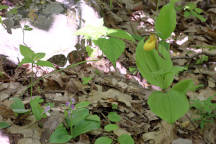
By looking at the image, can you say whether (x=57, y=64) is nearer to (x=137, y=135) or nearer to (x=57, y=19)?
(x=57, y=19)

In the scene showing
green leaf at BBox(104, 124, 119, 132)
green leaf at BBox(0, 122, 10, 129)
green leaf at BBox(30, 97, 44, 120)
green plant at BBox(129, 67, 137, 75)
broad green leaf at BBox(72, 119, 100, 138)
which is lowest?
green leaf at BBox(104, 124, 119, 132)

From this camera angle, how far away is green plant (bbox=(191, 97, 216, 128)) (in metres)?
1.37

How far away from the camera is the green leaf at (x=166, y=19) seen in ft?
3.69

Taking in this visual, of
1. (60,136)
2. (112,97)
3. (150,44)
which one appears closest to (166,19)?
(150,44)

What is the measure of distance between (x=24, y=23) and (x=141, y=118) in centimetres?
140

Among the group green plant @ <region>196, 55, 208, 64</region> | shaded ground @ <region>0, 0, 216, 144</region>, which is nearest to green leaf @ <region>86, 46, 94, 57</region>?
shaded ground @ <region>0, 0, 216, 144</region>

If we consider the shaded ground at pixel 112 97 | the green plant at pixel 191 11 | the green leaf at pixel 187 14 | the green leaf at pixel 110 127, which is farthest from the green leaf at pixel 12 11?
the green leaf at pixel 187 14

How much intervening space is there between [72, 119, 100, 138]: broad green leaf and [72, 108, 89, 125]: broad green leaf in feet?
0.08

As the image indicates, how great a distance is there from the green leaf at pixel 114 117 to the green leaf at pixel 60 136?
31 centimetres

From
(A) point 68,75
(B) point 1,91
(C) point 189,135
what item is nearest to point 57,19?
(A) point 68,75

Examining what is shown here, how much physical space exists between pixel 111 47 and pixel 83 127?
0.48 meters

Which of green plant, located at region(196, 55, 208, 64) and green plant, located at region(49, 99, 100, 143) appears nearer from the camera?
green plant, located at region(49, 99, 100, 143)

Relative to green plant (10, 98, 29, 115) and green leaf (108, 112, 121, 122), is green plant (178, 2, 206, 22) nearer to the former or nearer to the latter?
green leaf (108, 112, 121, 122)

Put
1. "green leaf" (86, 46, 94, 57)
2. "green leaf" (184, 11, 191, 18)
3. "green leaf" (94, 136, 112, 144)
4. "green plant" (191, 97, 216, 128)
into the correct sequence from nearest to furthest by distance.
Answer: "green leaf" (94, 136, 112, 144), "green plant" (191, 97, 216, 128), "green leaf" (86, 46, 94, 57), "green leaf" (184, 11, 191, 18)
